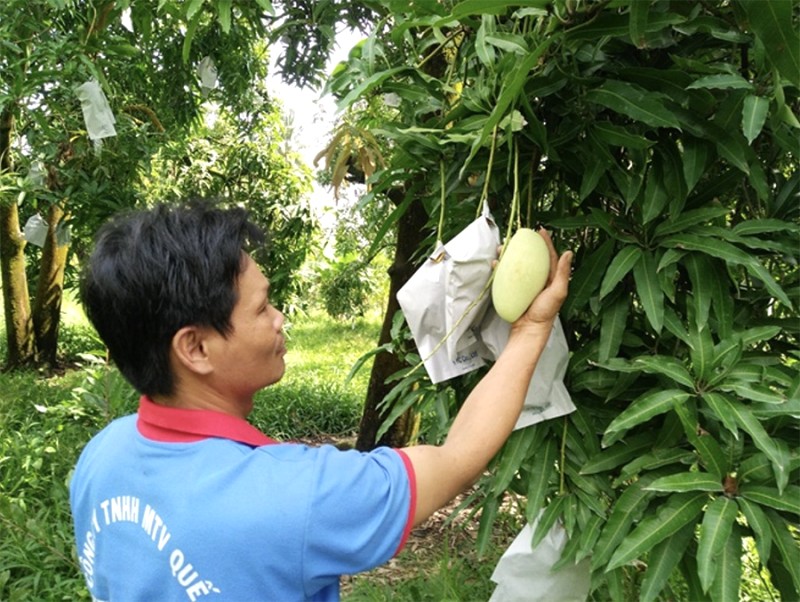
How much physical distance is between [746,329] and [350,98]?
699 mm

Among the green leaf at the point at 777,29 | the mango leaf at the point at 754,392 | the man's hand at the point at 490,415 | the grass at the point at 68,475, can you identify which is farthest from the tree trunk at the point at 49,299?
the green leaf at the point at 777,29

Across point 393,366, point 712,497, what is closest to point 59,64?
point 393,366

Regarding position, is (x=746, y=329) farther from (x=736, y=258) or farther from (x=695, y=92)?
(x=695, y=92)

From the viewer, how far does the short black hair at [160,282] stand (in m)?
0.97

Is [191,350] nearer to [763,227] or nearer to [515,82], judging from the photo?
[515,82]

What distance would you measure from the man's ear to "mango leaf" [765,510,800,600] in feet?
2.53

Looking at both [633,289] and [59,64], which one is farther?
[59,64]

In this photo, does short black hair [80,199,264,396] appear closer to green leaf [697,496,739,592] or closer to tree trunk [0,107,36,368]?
green leaf [697,496,739,592]

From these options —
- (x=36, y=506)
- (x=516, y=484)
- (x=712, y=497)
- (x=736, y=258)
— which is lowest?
(x=36, y=506)

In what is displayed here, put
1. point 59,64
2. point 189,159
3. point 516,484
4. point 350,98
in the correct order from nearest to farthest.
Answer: point 350,98 < point 516,484 < point 59,64 < point 189,159

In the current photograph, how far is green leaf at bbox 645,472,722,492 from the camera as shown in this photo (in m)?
0.98

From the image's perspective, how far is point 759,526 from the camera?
951 mm

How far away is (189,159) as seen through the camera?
5.18 meters

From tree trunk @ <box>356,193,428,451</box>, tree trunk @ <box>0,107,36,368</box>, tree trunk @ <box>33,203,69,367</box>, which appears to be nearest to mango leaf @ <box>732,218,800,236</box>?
tree trunk @ <box>356,193,428,451</box>
